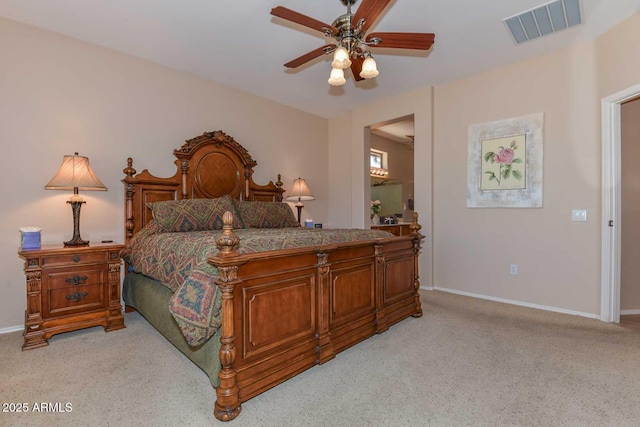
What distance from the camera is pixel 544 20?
2.80m

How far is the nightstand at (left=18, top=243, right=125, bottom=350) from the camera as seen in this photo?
2.48 metres

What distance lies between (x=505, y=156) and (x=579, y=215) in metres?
0.97

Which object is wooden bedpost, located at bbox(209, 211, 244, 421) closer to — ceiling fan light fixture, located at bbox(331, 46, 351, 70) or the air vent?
ceiling fan light fixture, located at bbox(331, 46, 351, 70)

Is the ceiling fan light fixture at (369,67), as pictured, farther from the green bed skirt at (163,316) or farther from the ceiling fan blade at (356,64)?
the green bed skirt at (163,316)

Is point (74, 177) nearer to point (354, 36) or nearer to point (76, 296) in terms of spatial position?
point (76, 296)

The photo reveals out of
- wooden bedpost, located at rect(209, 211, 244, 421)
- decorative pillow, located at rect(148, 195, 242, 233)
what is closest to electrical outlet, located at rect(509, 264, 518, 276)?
decorative pillow, located at rect(148, 195, 242, 233)

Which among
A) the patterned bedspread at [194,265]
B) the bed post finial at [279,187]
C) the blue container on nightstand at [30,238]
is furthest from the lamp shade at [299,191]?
the blue container on nightstand at [30,238]

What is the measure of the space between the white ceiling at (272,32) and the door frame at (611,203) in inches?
33.0

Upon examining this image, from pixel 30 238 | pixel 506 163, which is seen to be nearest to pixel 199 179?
pixel 30 238

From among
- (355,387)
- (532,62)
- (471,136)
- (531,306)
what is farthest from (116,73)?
(531,306)

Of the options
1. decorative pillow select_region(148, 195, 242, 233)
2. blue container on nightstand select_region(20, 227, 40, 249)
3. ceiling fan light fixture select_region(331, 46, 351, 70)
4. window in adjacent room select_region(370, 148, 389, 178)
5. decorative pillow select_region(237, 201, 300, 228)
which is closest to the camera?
ceiling fan light fixture select_region(331, 46, 351, 70)

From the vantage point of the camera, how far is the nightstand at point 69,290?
2477 millimetres

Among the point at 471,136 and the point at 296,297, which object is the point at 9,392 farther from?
the point at 471,136

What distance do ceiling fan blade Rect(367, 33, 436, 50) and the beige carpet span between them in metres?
2.29
